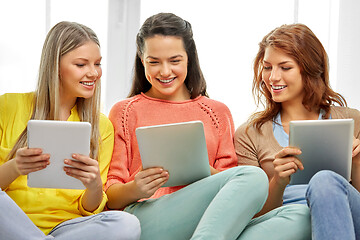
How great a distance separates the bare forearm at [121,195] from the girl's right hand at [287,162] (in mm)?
487

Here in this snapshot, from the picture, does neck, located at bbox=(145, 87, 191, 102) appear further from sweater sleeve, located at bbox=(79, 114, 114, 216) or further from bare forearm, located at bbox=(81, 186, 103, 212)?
bare forearm, located at bbox=(81, 186, 103, 212)

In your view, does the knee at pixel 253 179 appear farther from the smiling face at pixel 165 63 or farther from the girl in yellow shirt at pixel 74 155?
the smiling face at pixel 165 63

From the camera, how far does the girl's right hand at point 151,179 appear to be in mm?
1564

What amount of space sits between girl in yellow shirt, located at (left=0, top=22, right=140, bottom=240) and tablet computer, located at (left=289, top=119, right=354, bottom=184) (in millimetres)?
587

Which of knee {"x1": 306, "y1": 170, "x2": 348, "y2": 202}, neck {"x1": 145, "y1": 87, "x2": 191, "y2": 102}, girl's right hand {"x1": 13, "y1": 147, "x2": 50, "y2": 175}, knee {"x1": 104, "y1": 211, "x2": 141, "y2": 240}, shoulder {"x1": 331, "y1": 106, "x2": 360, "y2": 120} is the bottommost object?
knee {"x1": 104, "y1": 211, "x2": 141, "y2": 240}

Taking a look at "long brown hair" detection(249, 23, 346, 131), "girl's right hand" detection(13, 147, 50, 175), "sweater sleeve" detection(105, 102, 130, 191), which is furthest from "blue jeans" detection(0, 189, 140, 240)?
"long brown hair" detection(249, 23, 346, 131)

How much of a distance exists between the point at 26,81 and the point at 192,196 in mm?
1362

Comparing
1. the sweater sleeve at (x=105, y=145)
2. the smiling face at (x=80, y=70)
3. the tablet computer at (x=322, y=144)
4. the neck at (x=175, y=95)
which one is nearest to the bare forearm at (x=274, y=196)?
Result: the tablet computer at (x=322, y=144)

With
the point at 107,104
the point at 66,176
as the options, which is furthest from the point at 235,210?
the point at 107,104

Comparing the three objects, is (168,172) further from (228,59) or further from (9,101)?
(228,59)

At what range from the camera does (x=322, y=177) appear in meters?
1.48

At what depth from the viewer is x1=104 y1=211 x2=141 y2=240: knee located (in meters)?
1.44

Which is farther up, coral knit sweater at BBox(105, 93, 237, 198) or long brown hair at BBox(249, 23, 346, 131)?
long brown hair at BBox(249, 23, 346, 131)

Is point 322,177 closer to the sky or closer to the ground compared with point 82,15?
closer to the ground
